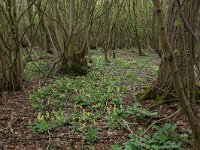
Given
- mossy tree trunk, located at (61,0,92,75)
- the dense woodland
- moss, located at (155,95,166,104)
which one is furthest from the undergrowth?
mossy tree trunk, located at (61,0,92,75)

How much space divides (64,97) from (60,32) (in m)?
4.37

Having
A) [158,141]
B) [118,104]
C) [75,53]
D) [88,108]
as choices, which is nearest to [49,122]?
[88,108]

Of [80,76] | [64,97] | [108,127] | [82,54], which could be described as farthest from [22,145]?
[82,54]

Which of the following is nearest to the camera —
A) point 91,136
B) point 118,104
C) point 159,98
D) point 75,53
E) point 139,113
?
point 91,136

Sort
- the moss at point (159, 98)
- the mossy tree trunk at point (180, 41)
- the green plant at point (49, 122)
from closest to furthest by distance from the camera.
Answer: the green plant at point (49, 122), the mossy tree trunk at point (180, 41), the moss at point (159, 98)

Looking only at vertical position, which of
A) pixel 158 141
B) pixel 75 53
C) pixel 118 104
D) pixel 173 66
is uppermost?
pixel 173 66

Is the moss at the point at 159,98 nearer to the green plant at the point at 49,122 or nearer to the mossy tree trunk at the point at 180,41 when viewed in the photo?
the mossy tree trunk at the point at 180,41

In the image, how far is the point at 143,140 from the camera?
4180 mm

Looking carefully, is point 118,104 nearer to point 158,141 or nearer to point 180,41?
point 180,41

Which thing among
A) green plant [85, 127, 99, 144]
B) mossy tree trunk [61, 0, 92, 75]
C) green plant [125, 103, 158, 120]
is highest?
mossy tree trunk [61, 0, 92, 75]

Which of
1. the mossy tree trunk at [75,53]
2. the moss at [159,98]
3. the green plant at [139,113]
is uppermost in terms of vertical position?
the mossy tree trunk at [75,53]

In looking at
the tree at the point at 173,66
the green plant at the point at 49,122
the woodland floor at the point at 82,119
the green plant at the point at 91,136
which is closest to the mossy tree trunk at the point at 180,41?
the woodland floor at the point at 82,119

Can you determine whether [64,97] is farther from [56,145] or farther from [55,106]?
[56,145]

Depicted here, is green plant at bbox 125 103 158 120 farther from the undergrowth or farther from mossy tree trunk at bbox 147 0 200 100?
mossy tree trunk at bbox 147 0 200 100
